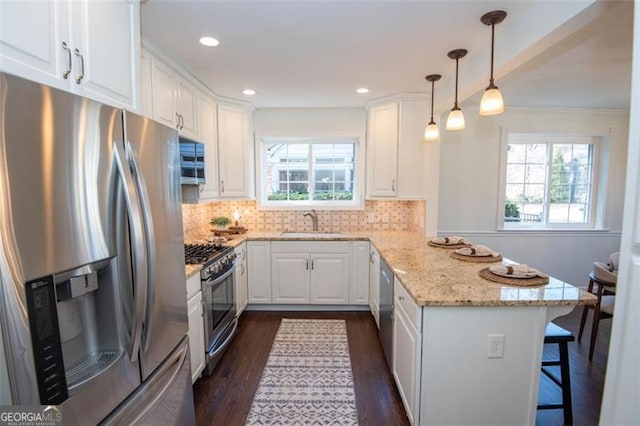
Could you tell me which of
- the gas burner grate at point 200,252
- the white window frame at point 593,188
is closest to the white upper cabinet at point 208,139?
the gas burner grate at point 200,252

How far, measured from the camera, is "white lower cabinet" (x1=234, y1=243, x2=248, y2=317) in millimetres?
3180

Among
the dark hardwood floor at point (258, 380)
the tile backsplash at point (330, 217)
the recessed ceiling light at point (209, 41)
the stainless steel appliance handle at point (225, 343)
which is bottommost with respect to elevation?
the dark hardwood floor at point (258, 380)

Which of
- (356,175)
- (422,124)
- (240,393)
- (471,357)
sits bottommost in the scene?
(240,393)

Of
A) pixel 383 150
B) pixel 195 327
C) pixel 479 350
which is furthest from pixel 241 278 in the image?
pixel 479 350

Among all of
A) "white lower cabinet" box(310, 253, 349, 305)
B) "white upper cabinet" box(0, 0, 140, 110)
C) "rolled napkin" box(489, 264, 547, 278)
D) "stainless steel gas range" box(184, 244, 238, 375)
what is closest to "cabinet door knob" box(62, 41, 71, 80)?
"white upper cabinet" box(0, 0, 140, 110)

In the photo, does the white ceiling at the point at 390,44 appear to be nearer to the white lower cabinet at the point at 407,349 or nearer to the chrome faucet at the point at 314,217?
the chrome faucet at the point at 314,217

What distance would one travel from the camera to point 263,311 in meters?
3.62

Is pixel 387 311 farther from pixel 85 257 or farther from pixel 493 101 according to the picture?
pixel 85 257

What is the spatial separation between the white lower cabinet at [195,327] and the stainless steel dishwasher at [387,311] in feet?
4.67

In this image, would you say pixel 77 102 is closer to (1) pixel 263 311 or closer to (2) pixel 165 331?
(2) pixel 165 331

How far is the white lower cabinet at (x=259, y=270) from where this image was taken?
350 centimetres

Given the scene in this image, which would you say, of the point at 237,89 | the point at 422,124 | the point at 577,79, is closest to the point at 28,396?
the point at 237,89

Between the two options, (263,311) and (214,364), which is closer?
(214,364)

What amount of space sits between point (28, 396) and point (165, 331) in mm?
594
